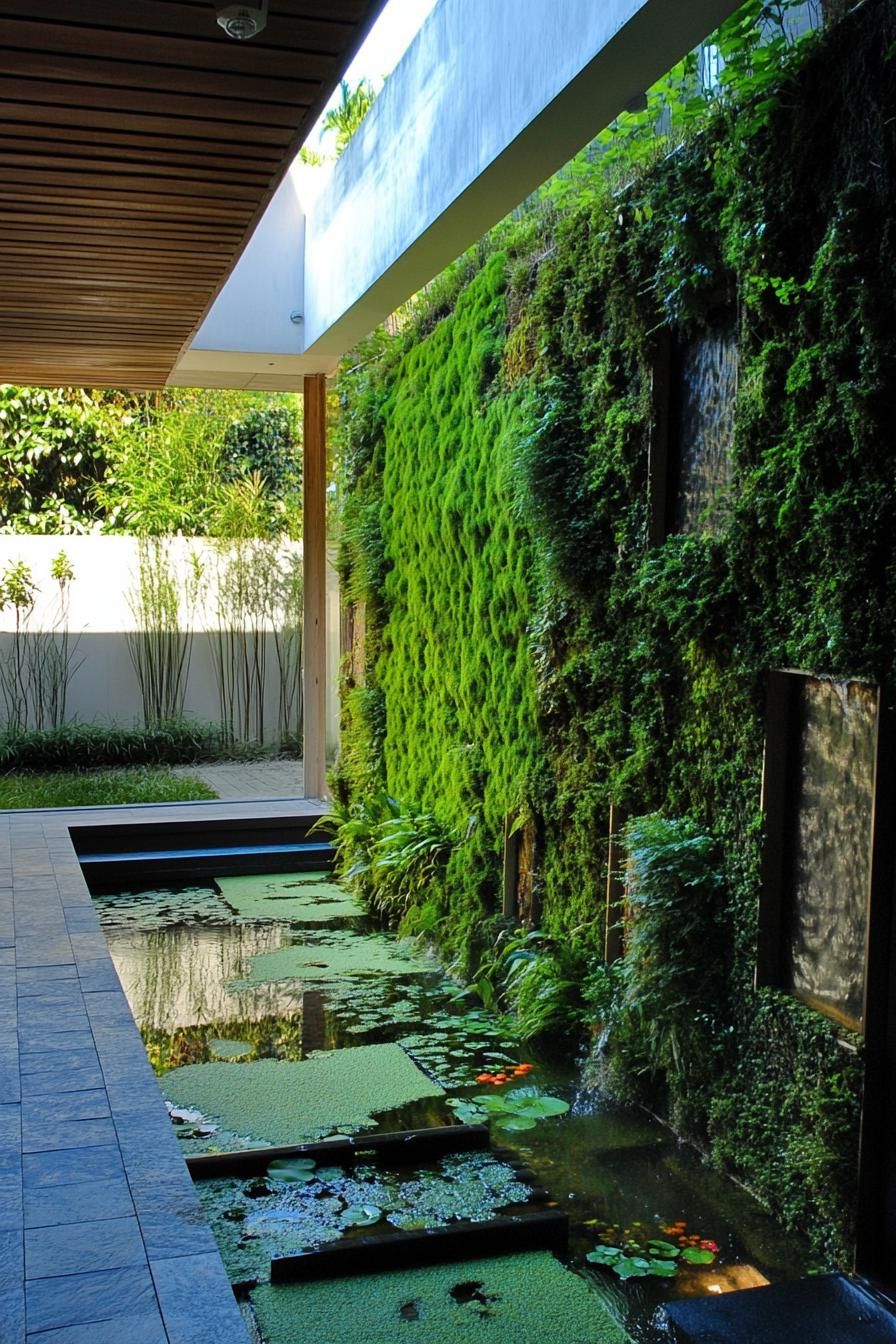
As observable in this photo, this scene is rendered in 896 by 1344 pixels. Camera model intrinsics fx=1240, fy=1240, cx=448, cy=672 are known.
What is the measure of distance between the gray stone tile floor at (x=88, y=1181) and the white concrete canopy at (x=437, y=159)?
2771 mm

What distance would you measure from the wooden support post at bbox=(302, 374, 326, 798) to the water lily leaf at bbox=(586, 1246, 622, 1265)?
215 inches

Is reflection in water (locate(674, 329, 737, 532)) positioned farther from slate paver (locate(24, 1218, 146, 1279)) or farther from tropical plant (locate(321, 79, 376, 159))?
tropical plant (locate(321, 79, 376, 159))

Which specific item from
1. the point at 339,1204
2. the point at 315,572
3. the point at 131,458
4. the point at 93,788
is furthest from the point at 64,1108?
the point at 131,458

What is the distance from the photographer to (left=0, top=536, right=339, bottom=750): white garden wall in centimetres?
1032

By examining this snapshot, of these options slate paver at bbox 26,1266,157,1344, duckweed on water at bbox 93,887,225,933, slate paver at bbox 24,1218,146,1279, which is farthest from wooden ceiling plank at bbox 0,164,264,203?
duckweed on water at bbox 93,887,225,933

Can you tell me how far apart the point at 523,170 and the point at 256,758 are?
7.51 metres

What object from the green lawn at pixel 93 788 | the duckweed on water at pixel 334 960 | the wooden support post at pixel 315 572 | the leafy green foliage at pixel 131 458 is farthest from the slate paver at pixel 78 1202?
the leafy green foliage at pixel 131 458

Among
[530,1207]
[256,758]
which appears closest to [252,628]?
[256,758]

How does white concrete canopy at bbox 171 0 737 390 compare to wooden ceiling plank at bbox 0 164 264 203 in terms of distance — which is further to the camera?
wooden ceiling plank at bbox 0 164 264 203

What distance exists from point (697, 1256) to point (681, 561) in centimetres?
190

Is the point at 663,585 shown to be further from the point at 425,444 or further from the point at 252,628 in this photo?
the point at 252,628

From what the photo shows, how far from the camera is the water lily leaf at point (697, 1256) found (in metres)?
3.06

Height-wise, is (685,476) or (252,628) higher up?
(685,476)

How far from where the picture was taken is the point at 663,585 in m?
3.77
